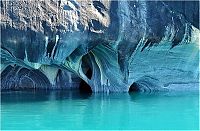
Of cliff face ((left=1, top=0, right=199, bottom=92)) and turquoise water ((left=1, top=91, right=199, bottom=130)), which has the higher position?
cliff face ((left=1, top=0, right=199, bottom=92))

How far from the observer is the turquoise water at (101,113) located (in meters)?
4.26

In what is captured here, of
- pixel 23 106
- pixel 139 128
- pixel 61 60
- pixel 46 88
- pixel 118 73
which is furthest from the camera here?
pixel 46 88

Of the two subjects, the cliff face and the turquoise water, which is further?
the cliff face

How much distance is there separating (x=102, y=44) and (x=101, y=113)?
5.78 ft

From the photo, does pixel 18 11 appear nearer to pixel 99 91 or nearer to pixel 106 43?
pixel 106 43

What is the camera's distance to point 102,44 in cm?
643

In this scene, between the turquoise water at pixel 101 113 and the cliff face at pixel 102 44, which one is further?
the cliff face at pixel 102 44

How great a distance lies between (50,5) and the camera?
5812 millimetres

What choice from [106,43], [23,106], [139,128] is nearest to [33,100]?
[23,106]

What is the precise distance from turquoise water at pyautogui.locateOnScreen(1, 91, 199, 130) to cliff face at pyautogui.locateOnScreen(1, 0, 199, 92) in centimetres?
68

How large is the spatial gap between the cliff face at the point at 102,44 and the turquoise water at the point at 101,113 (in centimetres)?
68

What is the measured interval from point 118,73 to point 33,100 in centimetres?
171

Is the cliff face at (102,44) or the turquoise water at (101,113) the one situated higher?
the cliff face at (102,44)

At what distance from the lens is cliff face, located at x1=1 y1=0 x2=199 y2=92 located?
5.70 metres
